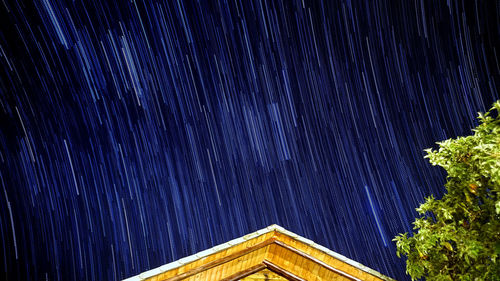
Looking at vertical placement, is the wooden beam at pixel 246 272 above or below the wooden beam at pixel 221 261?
below

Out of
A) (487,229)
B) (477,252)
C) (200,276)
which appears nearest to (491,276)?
(477,252)

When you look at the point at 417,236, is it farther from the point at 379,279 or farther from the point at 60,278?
the point at 60,278

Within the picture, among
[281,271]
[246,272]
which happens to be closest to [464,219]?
[281,271]

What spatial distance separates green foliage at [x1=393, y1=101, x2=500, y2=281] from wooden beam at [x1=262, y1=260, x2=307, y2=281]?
1.55 metres

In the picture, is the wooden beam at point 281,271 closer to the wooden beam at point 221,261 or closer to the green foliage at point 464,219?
the wooden beam at point 221,261

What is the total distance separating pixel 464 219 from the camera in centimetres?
383

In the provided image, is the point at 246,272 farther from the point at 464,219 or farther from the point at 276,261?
the point at 464,219

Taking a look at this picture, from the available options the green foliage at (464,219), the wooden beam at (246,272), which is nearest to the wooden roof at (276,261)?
the wooden beam at (246,272)

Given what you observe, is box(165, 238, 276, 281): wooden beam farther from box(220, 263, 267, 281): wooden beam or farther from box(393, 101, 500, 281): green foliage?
box(393, 101, 500, 281): green foliage

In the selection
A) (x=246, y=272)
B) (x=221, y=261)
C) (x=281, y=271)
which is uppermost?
(x=221, y=261)

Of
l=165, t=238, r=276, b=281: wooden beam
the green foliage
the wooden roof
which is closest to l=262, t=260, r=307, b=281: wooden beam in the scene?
the wooden roof

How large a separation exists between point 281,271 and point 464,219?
2592mm

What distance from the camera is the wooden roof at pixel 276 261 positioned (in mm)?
4219

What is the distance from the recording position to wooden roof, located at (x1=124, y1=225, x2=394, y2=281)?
4.22m
